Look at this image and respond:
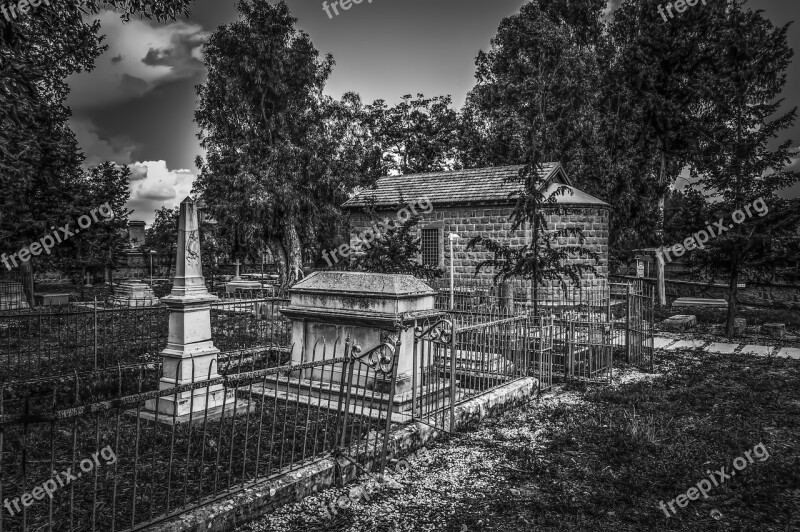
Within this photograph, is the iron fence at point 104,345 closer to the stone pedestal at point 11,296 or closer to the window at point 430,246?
the stone pedestal at point 11,296

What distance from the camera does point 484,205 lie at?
1931cm

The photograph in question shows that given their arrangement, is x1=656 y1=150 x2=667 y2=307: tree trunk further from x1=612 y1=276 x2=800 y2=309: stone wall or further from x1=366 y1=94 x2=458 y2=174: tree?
x1=366 y1=94 x2=458 y2=174: tree

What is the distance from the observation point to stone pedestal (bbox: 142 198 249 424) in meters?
6.46

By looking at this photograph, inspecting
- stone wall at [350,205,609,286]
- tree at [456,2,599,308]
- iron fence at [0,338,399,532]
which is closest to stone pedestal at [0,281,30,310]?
stone wall at [350,205,609,286]

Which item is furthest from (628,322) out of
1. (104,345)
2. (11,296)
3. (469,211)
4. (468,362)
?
(11,296)

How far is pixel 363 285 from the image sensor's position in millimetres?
6715

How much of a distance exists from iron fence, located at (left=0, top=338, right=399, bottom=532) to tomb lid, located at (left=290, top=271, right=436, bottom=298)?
1150 mm

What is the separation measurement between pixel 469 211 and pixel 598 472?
50.8ft

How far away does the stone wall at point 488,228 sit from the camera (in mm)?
18641

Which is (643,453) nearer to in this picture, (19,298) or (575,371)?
(575,371)

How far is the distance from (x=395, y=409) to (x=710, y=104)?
2620cm

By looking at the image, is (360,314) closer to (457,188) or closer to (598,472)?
(598,472)

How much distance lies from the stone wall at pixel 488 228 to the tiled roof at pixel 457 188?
17.8 inches

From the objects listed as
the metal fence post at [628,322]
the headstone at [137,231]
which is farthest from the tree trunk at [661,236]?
the headstone at [137,231]
